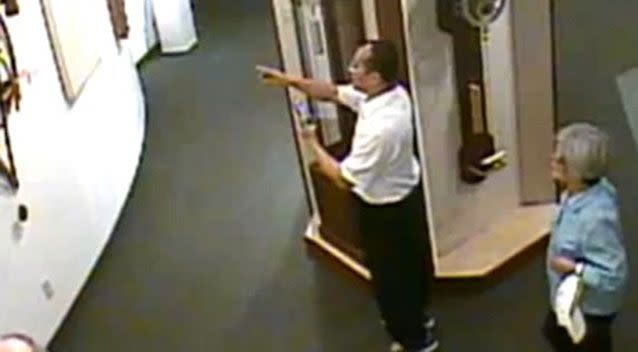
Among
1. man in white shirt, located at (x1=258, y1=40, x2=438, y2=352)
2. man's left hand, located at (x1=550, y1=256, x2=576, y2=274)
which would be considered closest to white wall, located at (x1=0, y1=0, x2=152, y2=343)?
man in white shirt, located at (x1=258, y1=40, x2=438, y2=352)

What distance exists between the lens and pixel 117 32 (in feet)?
21.1

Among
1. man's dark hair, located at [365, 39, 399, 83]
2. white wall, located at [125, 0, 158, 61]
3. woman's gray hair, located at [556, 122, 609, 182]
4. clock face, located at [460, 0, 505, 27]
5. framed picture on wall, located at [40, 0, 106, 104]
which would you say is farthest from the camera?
white wall, located at [125, 0, 158, 61]

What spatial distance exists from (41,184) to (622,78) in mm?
3300

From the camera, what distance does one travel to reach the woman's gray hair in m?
3.39

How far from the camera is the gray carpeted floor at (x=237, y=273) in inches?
185

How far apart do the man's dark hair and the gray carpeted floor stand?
124cm

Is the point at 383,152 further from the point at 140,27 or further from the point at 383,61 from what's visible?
the point at 140,27

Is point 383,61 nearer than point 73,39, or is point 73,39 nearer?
point 383,61

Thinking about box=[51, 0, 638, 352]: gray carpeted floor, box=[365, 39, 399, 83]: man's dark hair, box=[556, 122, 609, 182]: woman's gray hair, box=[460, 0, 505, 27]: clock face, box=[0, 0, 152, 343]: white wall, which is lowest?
box=[51, 0, 638, 352]: gray carpeted floor

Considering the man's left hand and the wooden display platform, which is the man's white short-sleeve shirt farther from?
the wooden display platform

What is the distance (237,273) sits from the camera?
17.2ft

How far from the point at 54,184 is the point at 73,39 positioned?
0.77 m

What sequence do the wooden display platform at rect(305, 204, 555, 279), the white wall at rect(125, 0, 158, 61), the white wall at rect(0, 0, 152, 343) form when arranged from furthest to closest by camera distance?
the white wall at rect(125, 0, 158, 61)
the wooden display platform at rect(305, 204, 555, 279)
the white wall at rect(0, 0, 152, 343)

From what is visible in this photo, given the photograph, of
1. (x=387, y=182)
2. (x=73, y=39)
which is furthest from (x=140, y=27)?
(x=387, y=182)
